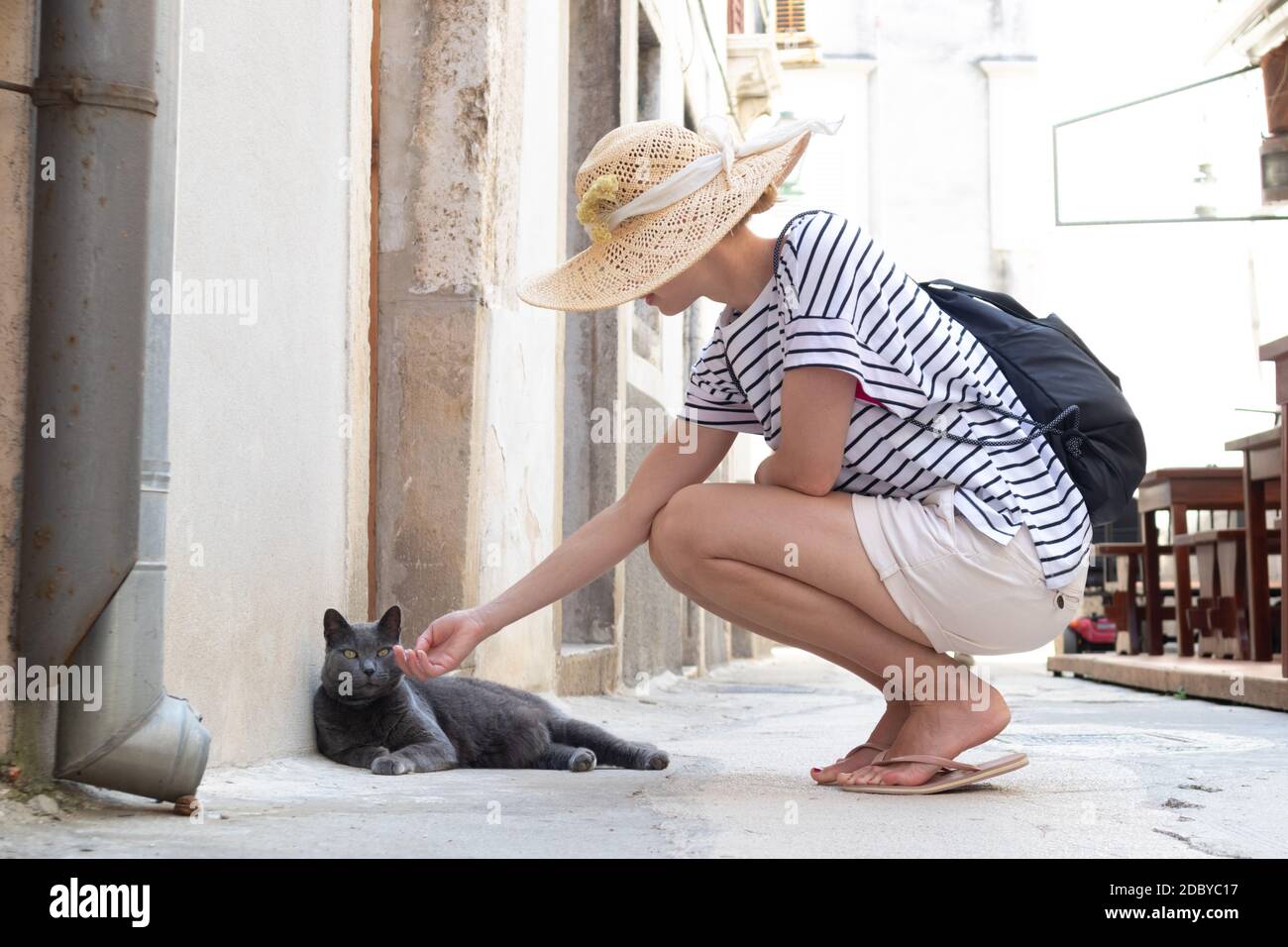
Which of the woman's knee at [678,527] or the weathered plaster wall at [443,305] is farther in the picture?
the weathered plaster wall at [443,305]

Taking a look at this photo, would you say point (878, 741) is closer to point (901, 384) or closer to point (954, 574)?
point (954, 574)

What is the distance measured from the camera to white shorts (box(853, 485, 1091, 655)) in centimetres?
257

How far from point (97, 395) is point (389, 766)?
129 centimetres

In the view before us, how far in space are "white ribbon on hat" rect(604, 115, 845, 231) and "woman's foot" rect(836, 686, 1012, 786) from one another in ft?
3.51

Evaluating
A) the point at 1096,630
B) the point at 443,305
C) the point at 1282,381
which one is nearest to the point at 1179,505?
the point at 1282,381

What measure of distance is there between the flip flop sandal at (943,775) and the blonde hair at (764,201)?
3.49ft

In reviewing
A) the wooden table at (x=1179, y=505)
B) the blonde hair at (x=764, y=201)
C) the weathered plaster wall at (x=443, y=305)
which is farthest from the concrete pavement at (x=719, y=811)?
the wooden table at (x=1179, y=505)

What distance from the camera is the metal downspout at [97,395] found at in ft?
7.28

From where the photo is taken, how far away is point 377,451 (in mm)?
4277

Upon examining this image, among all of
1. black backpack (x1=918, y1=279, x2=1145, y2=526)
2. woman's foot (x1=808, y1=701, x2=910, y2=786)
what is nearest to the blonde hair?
black backpack (x1=918, y1=279, x2=1145, y2=526)

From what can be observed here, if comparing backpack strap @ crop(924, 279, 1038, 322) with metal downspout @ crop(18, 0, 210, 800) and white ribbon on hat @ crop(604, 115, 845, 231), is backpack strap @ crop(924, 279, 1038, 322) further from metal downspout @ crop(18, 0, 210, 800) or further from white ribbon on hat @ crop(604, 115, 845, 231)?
metal downspout @ crop(18, 0, 210, 800)

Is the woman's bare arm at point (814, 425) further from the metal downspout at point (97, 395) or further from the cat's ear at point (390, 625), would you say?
the cat's ear at point (390, 625)
